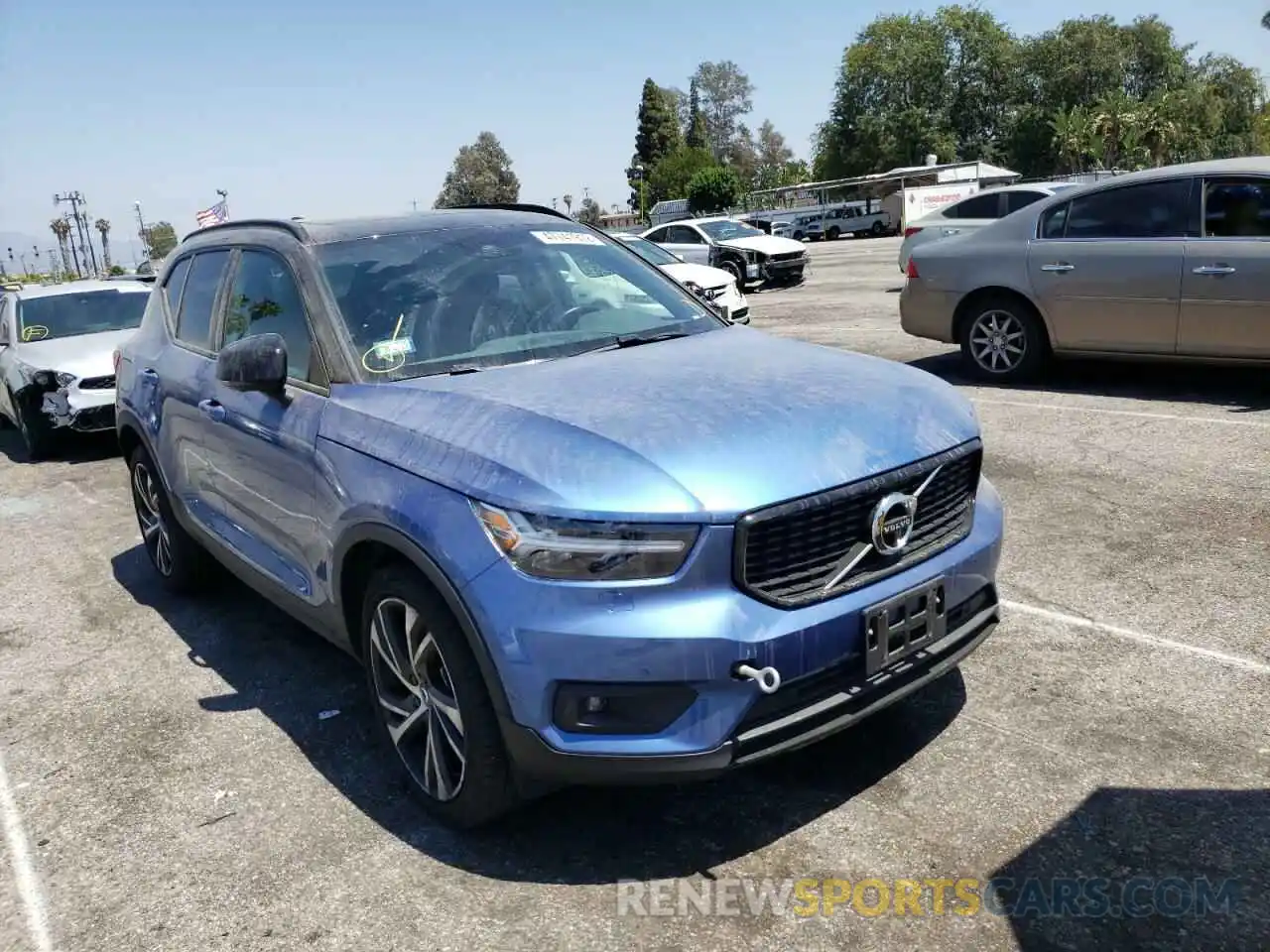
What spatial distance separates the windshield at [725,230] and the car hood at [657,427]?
1822cm

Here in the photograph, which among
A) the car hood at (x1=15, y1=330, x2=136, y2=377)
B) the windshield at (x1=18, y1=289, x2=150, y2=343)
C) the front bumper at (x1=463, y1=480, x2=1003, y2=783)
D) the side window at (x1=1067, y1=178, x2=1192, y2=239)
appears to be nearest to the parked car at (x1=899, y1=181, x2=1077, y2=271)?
the side window at (x1=1067, y1=178, x2=1192, y2=239)

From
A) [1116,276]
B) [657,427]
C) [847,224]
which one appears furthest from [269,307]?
[847,224]

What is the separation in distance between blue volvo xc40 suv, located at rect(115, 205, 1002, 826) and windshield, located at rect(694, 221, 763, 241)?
17.6 metres

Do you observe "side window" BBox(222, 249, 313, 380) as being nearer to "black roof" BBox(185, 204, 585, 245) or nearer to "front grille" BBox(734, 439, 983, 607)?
"black roof" BBox(185, 204, 585, 245)

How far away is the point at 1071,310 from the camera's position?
7848 millimetres

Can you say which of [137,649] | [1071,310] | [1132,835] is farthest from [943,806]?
[1071,310]

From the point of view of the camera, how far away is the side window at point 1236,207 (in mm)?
6945

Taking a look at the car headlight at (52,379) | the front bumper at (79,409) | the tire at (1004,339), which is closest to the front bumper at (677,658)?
the tire at (1004,339)

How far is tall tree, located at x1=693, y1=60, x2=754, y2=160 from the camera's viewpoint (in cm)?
11662

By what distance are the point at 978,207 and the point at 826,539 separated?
1485 centimetres

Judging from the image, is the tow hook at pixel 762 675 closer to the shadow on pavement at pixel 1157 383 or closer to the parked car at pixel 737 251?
the shadow on pavement at pixel 1157 383

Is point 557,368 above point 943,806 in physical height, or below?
above

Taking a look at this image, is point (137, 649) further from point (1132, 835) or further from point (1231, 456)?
point (1231, 456)

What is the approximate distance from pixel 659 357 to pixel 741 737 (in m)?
A: 1.43
